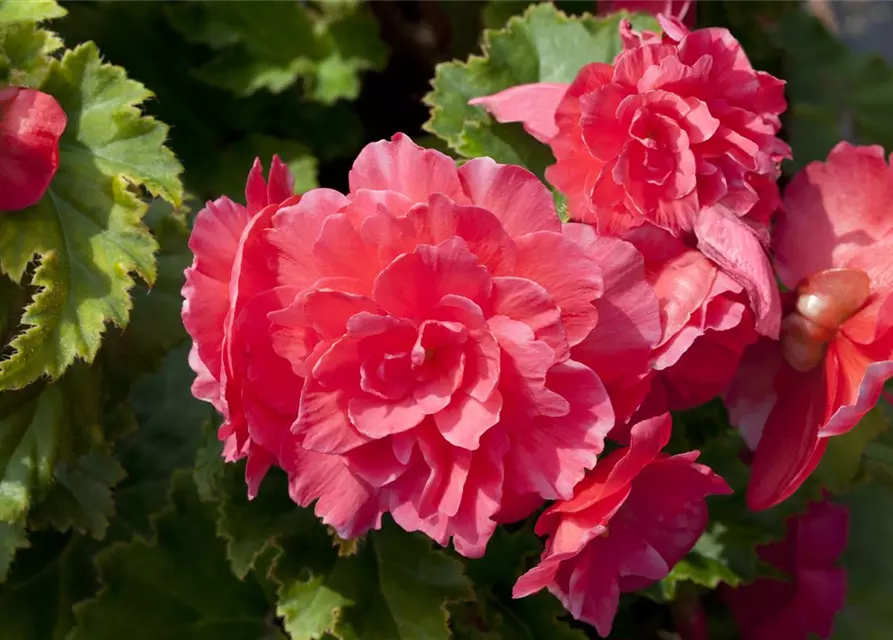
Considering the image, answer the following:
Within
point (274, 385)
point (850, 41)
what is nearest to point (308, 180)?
point (274, 385)

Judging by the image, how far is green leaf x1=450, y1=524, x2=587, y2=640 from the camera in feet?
2.86

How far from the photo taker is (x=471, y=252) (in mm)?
535

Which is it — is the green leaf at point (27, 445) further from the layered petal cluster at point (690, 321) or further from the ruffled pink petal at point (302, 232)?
the layered petal cluster at point (690, 321)

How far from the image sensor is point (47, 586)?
0.94m

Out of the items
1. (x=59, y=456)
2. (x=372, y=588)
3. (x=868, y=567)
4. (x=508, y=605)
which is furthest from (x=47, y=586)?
(x=868, y=567)

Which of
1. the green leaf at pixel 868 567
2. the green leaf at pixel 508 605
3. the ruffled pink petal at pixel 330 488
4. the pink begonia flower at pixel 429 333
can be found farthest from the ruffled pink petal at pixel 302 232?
the green leaf at pixel 868 567

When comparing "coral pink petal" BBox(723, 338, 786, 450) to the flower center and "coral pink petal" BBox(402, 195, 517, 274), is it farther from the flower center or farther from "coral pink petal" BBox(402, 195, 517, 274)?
"coral pink petal" BBox(402, 195, 517, 274)

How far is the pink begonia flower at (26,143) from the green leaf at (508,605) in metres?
0.54

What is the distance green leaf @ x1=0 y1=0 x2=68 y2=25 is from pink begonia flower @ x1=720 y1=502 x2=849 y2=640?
92 cm

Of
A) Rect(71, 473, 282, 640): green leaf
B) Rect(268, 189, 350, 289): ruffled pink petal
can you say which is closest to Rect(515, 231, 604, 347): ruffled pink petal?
Rect(268, 189, 350, 289): ruffled pink petal

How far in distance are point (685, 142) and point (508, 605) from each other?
1.82ft

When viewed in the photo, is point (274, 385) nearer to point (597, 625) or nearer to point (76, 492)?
point (597, 625)

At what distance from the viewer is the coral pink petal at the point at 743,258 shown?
0.57m

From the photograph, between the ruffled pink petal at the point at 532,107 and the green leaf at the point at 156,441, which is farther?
the green leaf at the point at 156,441
